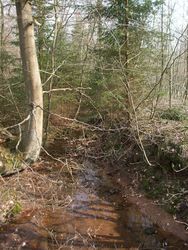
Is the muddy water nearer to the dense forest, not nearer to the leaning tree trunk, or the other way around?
the dense forest

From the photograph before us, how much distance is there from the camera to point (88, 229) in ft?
21.8

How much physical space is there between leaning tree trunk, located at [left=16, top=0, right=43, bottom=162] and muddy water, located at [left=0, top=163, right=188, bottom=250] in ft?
6.03

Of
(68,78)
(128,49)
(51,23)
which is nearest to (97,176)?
(128,49)

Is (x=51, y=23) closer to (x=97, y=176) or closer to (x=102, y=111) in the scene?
(x=102, y=111)

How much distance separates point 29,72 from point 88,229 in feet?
14.3

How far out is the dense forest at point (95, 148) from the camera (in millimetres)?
6629

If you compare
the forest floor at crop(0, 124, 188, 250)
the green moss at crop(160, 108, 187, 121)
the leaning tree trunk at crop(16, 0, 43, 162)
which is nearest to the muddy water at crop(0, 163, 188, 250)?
the forest floor at crop(0, 124, 188, 250)

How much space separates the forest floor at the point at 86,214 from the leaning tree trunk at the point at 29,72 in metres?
0.80

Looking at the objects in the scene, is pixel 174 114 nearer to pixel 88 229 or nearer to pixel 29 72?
pixel 29 72

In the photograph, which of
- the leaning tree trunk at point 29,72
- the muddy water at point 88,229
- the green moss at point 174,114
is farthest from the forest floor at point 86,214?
the green moss at point 174,114

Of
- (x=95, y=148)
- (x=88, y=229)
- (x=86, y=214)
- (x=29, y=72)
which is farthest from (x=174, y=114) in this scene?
(x=88, y=229)

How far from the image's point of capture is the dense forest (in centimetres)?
663

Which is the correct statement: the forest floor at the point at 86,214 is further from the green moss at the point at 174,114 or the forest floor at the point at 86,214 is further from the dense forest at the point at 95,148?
the green moss at the point at 174,114

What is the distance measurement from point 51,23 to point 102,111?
4191 mm
